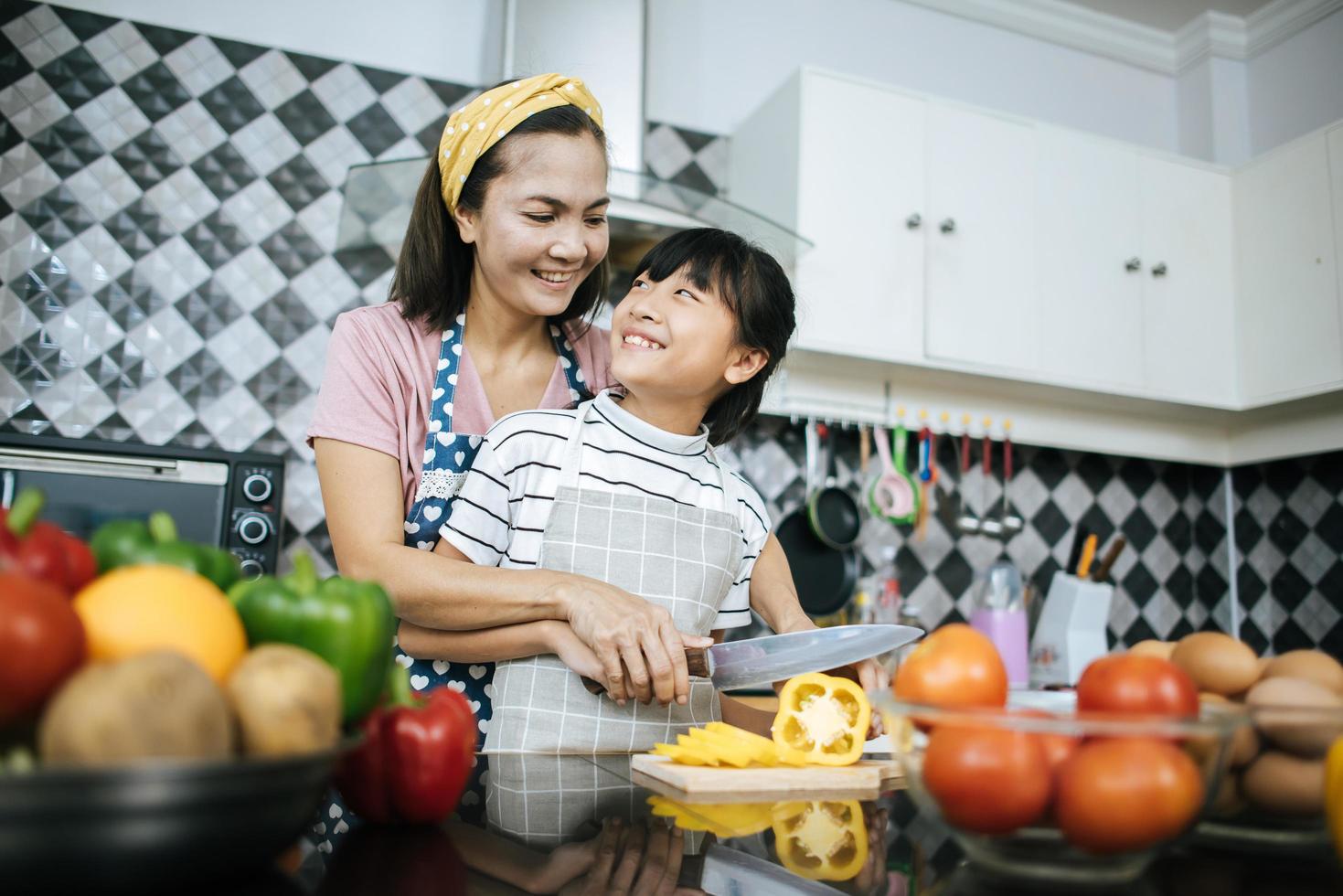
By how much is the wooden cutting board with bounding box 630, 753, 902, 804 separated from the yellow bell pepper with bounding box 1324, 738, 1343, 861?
0.35 meters

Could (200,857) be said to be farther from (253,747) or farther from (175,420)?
(175,420)

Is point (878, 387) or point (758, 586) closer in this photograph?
point (758, 586)

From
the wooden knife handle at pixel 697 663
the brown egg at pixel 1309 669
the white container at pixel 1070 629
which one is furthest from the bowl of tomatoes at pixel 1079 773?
the white container at pixel 1070 629

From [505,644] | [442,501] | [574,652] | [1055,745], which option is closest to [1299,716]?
[1055,745]

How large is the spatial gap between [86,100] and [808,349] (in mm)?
1666

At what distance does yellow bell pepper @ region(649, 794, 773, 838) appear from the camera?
641 millimetres

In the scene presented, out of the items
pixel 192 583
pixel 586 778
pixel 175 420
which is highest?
pixel 175 420

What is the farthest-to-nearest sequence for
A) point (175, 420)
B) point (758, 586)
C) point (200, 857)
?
point (175, 420) → point (758, 586) → point (200, 857)

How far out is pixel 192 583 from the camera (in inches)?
17.6

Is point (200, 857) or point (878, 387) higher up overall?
point (878, 387)

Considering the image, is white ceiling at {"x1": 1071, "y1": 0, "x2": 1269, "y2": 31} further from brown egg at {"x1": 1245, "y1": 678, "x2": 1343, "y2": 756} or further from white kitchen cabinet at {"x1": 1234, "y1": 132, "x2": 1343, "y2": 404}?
brown egg at {"x1": 1245, "y1": 678, "x2": 1343, "y2": 756}

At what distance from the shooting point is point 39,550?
0.44m

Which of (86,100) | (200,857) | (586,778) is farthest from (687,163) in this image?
(200,857)

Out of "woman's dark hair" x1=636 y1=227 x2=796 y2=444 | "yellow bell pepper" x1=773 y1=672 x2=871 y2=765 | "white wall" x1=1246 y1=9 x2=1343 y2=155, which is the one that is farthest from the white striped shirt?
"white wall" x1=1246 y1=9 x2=1343 y2=155
